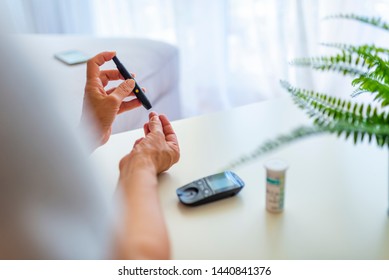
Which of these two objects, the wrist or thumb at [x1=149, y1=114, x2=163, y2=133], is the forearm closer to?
the wrist

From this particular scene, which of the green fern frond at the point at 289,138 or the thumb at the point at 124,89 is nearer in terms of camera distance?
the green fern frond at the point at 289,138

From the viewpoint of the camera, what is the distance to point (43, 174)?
0.49 meters

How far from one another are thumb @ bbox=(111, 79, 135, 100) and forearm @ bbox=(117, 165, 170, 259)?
0.23m

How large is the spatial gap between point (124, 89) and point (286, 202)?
35cm

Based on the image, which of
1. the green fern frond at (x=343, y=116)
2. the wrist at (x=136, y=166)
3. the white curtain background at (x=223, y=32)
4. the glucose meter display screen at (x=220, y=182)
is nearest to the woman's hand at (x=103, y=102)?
the wrist at (x=136, y=166)

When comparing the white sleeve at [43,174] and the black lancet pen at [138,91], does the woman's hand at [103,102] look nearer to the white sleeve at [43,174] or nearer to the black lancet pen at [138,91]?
the black lancet pen at [138,91]

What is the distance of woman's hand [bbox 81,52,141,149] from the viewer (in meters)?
0.74

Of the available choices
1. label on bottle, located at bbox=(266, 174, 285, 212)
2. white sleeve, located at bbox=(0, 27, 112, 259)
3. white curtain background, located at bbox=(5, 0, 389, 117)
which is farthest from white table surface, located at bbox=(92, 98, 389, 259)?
white curtain background, located at bbox=(5, 0, 389, 117)

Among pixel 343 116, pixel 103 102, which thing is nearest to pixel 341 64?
pixel 343 116

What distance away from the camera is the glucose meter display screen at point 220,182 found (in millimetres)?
633

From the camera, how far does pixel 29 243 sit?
0.51m

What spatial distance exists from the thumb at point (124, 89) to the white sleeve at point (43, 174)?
0.25 metres

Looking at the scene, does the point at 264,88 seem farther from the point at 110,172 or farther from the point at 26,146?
the point at 26,146

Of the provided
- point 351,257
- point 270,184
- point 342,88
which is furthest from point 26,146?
point 342,88
